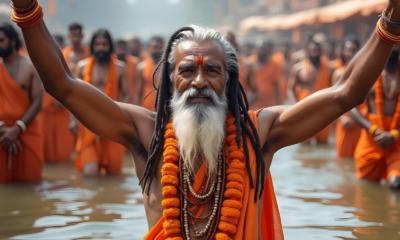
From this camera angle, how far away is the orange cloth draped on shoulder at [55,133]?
28.8 ft

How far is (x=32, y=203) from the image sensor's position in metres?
5.73

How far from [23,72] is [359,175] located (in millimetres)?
4405

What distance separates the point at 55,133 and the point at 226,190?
250 inches

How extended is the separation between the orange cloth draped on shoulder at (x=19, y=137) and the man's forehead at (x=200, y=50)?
13.2 feet

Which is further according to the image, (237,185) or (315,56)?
(315,56)

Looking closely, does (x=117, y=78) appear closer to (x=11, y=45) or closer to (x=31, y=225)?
(x=11, y=45)

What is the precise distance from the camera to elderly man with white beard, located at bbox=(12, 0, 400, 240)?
9.64ft

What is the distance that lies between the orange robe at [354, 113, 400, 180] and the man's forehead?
3994 mm

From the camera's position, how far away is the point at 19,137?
6.71m

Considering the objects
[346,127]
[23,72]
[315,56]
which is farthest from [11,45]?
[315,56]

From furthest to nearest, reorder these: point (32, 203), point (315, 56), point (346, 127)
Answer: point (315, 56) < point (346, 127) < point (32, 203)

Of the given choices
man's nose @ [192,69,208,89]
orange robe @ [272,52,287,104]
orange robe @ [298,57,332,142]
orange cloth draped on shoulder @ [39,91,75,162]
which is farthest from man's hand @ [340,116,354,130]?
orange robe @ [272,52,287,104]

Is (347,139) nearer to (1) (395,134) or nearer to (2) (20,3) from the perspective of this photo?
(1) (395,134)

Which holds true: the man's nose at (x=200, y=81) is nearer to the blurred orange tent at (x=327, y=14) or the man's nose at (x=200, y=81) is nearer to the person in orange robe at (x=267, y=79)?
the person in orange robe at (x=267, y=79)
